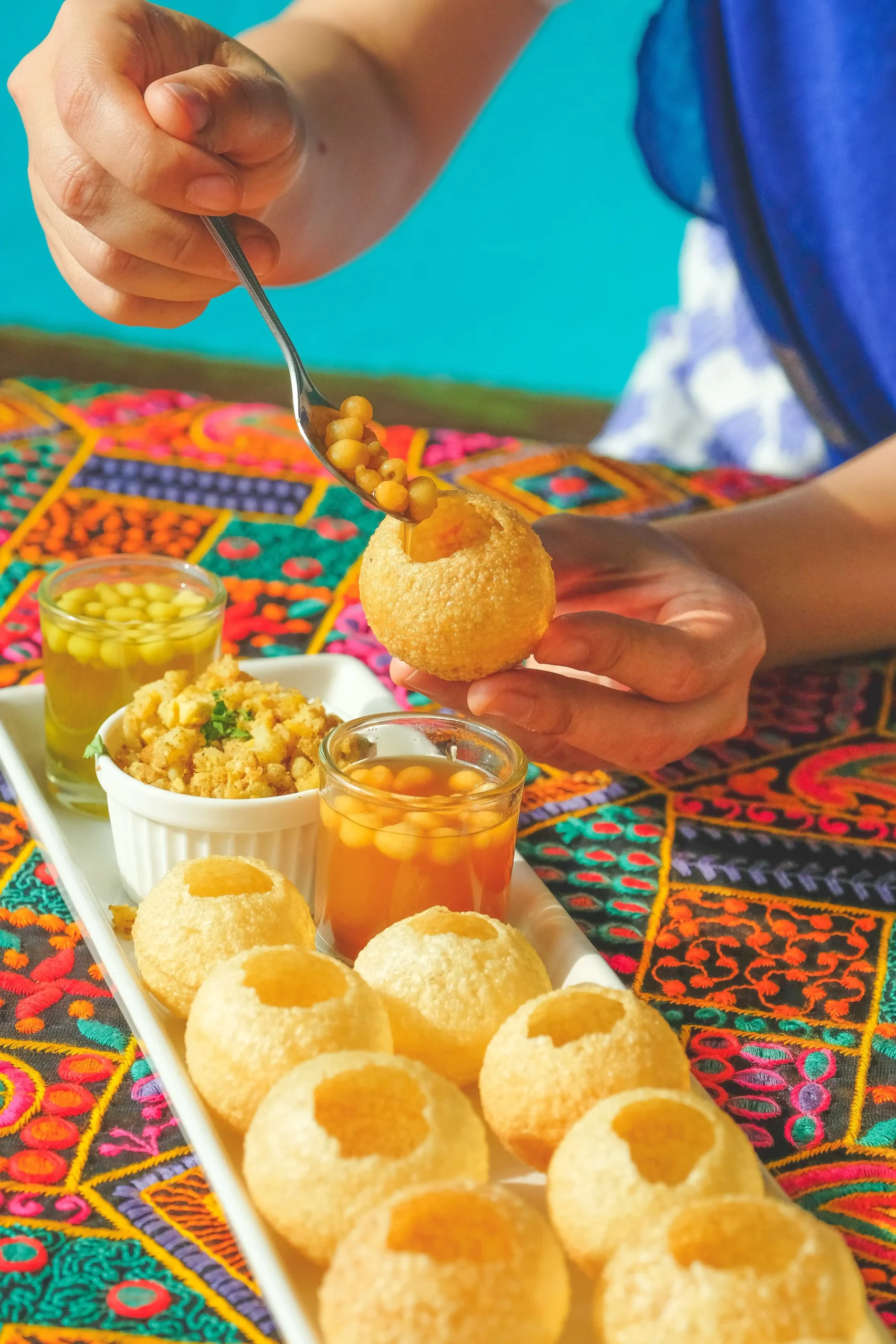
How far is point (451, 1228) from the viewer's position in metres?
0.68

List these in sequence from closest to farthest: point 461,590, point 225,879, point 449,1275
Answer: point 449,1275 → point 225,879 → point 461,590

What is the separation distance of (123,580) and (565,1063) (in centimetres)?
84

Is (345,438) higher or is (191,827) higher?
(345,438)

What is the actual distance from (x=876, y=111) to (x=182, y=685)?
4.57 ft

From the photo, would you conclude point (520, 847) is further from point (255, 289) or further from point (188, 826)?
point (255, 289)

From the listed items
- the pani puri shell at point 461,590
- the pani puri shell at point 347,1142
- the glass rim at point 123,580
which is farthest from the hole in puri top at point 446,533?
the pani puri shell at point 347,1142

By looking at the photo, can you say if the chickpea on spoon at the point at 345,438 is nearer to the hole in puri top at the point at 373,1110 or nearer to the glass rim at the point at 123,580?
the glass rim at the point at 123,580

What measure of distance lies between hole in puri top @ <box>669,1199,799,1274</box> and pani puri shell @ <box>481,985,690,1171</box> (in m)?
0.13

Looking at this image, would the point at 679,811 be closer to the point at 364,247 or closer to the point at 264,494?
the point at 264,494

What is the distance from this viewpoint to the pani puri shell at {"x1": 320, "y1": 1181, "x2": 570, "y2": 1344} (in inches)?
24.7

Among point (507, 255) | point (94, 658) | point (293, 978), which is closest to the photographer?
point (293, 978)

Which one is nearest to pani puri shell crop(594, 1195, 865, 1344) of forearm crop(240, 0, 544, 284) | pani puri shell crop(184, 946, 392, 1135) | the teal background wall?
pani puri shell crop(184, 946, 392, 1135)

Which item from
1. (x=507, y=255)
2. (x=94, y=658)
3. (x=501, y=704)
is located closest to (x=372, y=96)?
(x=94, y=658)

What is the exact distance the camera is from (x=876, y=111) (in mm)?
1941
